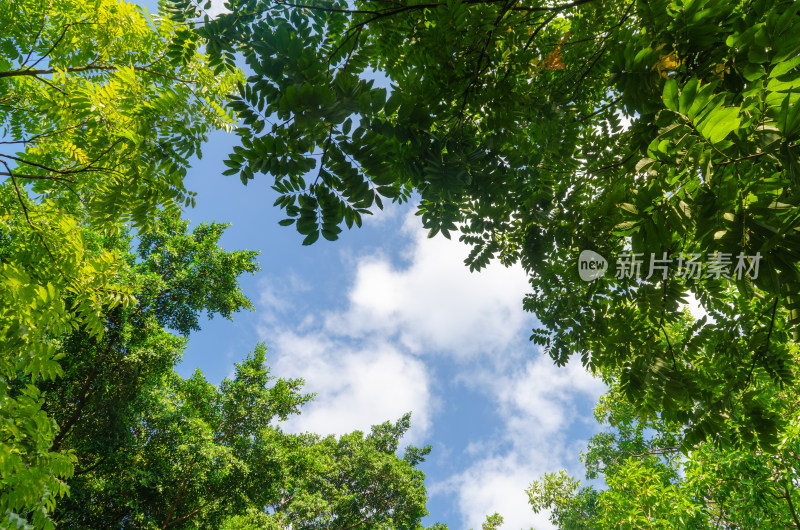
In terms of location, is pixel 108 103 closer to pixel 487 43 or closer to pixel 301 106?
pixel 301 106

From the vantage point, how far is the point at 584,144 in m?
3.75

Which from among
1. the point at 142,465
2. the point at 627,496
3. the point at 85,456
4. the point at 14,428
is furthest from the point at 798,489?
the point at 85,456

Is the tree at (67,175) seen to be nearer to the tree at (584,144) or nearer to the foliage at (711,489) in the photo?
the tree at (584,144)

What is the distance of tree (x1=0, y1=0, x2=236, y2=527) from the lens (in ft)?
9.29

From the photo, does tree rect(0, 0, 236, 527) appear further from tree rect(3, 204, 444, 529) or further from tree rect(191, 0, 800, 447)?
tree rect(3, 204, 444, 529)

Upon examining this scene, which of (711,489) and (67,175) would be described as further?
(711,489)
